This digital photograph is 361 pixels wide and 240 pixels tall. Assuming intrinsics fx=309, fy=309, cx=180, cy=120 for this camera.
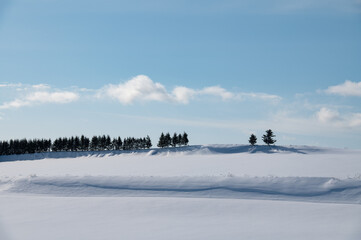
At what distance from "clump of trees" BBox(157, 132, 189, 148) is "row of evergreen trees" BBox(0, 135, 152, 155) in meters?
7.53

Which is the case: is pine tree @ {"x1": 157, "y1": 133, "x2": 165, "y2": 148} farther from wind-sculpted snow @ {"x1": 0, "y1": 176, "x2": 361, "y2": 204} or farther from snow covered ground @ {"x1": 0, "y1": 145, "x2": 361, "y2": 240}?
wind-sculpted snow @ {"x1": 0, "y1": 176, "x2": 361, "y2": 204}

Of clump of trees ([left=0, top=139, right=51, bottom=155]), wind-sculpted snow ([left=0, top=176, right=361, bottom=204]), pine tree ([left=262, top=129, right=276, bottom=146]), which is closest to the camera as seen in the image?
Answer: wind-sculpted snow ([left=0, top=176, right=361, bottom=204])

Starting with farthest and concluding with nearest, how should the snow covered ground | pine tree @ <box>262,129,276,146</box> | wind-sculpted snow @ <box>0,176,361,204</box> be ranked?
pine tree @ <box>262,129,276,146</box> → wind-sculpted snow @ <box>0,176,361,204</box> → the snow covered ground

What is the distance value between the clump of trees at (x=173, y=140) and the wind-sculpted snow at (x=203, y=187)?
61.3 metres

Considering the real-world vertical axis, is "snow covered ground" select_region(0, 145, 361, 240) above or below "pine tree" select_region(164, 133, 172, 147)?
below

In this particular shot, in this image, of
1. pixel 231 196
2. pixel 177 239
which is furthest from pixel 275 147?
pixel 177 239

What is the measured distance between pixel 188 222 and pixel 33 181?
1655 centimetres

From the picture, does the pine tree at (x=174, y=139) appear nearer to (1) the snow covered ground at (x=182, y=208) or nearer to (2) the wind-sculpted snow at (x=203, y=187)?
(1) the snow covered ground at (x=182, y=208)

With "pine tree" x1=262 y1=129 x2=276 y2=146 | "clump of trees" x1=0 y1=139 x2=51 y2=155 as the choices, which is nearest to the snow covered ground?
"pine tree" x1=262 y1=129 x2=276 y2=146

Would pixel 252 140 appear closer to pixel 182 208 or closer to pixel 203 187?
pixel 203 187

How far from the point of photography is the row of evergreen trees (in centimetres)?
9688

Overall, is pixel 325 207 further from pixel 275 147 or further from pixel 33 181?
pixel 275 147

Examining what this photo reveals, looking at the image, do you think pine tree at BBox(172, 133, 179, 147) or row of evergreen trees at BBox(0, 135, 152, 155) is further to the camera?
row of evergreen trees at BBox(0, 135, 152, 155)

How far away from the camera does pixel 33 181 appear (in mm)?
25484
